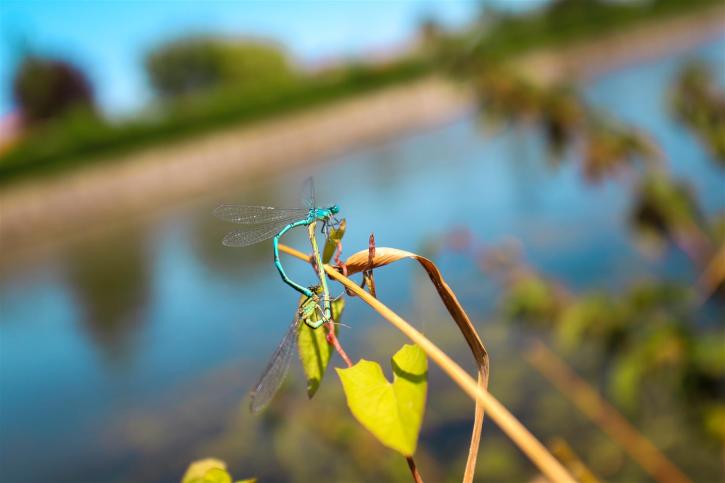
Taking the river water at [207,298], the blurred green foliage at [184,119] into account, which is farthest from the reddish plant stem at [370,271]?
the blurred green foliage at [184,119]

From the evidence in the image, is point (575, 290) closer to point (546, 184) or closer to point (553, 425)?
point (553, 425)

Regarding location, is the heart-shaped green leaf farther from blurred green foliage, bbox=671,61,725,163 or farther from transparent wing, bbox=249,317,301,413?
blurred green foliage, bbox=671,61,725,163

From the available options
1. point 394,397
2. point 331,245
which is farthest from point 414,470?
point 331,245

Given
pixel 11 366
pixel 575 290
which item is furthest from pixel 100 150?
pixel 575 290

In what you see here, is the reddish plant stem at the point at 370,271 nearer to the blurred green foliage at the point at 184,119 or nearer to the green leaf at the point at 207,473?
the green leaf at the point at 207,473

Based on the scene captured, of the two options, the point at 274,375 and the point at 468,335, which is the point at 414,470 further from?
the point at 274,375

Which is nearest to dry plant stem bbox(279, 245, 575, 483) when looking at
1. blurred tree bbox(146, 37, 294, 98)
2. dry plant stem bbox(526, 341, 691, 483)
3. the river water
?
dry plant stem bbox(526, 341, 691, 483)
